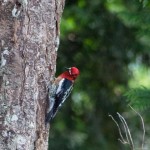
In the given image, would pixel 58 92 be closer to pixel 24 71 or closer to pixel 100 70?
pixel 24 71

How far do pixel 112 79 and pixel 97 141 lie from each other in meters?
0.90

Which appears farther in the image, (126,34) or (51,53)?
(126,34)

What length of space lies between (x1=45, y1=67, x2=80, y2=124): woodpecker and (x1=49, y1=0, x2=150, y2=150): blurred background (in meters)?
2.94

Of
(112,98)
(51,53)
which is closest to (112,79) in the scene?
(112,98)

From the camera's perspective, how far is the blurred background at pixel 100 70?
986cm

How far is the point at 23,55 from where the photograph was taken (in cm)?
553

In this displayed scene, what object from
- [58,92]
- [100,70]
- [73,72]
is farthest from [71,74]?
[100,70]

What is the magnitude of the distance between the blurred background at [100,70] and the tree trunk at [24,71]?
3955mm

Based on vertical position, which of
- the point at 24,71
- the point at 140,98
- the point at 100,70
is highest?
the point at 100,70

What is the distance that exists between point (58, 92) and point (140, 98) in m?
0.87

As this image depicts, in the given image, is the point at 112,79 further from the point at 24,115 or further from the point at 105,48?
the point at 24,115

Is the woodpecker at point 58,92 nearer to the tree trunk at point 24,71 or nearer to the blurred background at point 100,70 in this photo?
the tree trunk at point 24,71

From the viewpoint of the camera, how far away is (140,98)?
6.68 meters

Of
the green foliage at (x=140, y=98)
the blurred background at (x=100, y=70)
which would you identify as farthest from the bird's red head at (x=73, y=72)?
the blurred background at (x=100, y=70)
